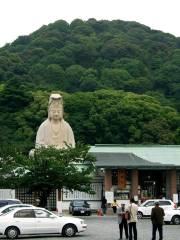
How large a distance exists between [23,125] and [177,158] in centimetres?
3230

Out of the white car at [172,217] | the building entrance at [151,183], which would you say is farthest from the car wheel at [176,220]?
the building entrance at [151,183]

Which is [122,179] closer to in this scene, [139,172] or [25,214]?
[139,172]

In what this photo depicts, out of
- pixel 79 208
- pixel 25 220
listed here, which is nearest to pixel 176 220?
pixel 79 208

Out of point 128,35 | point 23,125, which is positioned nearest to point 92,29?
point 128,35

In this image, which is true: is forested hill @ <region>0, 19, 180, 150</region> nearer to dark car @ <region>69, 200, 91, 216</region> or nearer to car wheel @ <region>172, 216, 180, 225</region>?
dark car @ <region>69, 200, 91, 216</region>

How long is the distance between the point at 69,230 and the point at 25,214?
5.96 ft

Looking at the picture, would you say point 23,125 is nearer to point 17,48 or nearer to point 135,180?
point 135,180

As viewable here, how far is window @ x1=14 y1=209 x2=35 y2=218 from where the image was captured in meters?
22.4

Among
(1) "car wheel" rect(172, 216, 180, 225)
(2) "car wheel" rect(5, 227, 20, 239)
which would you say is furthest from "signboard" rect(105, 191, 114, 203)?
(2) "car wheel" rect(5, 227, 20, 239)

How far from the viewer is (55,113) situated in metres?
51.2

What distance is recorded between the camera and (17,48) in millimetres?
131250

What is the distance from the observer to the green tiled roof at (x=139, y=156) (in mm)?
45656

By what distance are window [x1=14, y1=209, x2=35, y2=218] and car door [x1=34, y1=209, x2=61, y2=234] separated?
15cm

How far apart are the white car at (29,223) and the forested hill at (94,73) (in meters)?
48.3
